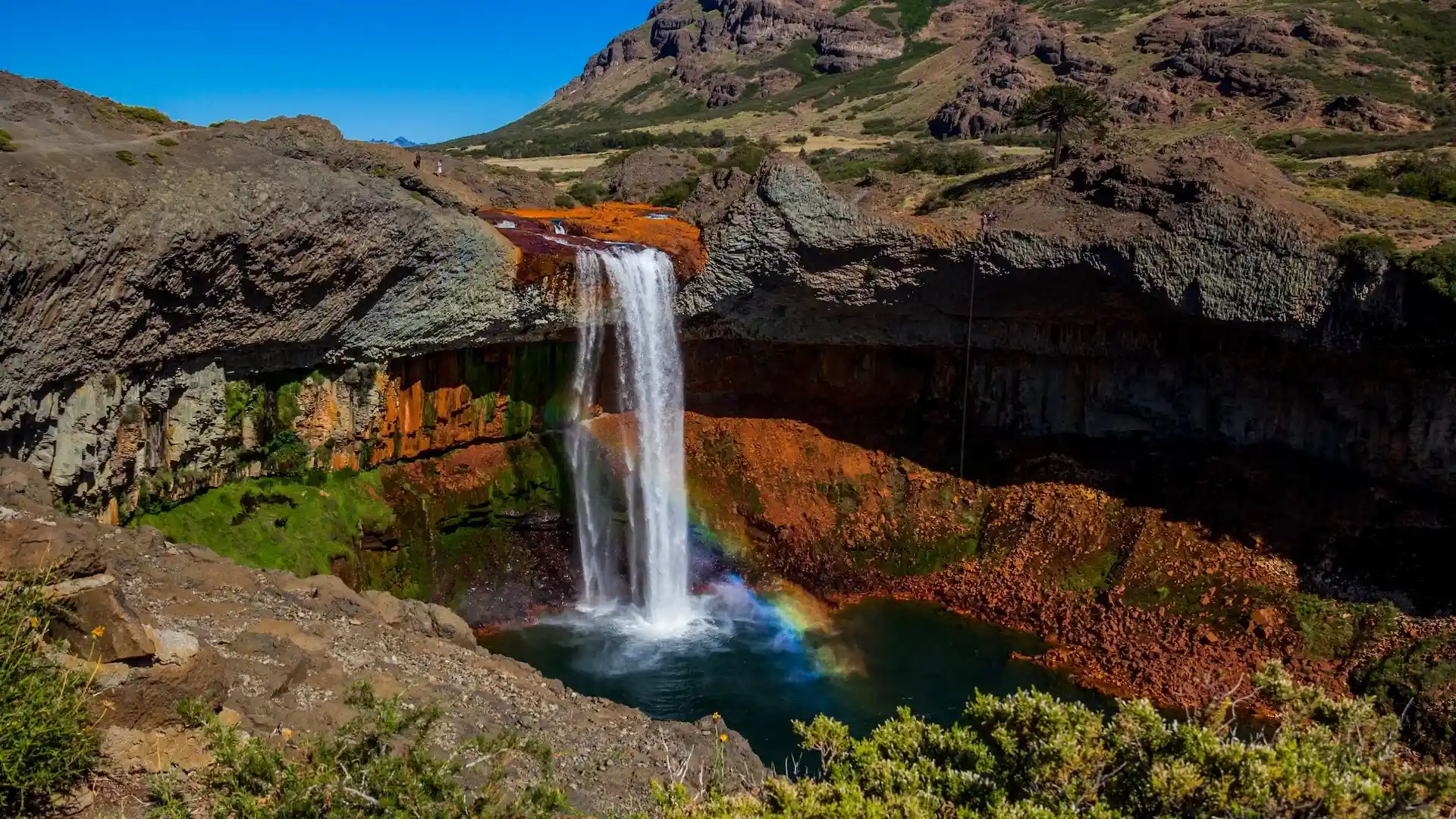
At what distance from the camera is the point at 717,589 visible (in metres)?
28.2

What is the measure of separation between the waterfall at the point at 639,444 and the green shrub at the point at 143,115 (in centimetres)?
1025

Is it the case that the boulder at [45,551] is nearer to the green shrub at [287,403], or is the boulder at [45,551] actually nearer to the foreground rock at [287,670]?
the foreground rock at [287,670]

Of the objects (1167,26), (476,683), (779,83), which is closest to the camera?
(476,683)

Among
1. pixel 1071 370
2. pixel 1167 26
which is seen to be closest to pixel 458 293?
pixel 1071 370

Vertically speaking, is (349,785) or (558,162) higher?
(558,162)

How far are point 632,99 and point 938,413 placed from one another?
10473 centimetres

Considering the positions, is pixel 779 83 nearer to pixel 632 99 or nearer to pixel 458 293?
pixel 632 99

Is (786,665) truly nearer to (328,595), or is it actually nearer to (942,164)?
(328,595)

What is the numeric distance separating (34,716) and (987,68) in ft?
285

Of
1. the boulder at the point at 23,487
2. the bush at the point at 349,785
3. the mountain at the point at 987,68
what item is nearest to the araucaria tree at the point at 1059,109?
the mountain at the point at 987,68

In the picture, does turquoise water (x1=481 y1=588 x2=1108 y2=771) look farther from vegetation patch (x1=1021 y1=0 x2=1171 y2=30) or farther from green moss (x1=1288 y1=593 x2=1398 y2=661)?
vegetation patch (x1=1021 y1=0 x2=1171 y2=30)

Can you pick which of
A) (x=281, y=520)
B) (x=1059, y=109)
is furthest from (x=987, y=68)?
(x=281, y=520)

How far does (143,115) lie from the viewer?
22.7 metres

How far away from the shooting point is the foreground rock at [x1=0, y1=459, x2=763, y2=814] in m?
10.3
